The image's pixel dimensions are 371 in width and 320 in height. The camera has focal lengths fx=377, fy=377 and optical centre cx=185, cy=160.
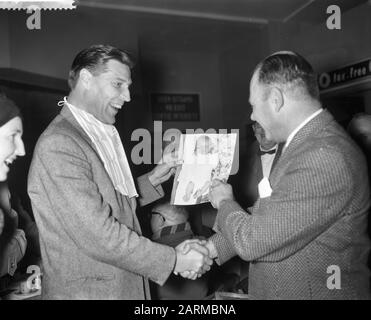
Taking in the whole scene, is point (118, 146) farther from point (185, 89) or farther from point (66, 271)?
point (185, 89)

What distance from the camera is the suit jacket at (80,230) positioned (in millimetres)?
1128

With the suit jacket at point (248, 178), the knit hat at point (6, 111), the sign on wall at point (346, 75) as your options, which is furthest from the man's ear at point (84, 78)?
the sign on wall at point (346, 75)

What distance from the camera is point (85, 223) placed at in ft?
3.72

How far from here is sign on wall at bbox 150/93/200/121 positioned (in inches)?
181

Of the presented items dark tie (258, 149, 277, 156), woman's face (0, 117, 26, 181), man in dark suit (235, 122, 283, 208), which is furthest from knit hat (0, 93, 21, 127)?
dark tie (258, 149, 277, 156)

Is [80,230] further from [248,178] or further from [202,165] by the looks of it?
[248,178]

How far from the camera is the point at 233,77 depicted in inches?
195

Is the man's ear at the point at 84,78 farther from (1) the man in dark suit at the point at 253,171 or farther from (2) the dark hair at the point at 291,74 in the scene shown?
(1) the man in dark suit at the point at 253,171

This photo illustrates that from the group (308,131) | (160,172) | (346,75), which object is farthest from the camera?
(346,75)

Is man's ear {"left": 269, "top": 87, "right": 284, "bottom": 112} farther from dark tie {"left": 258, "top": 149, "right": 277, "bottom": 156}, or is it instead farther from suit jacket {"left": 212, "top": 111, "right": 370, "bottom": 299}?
dark tie {"left": 258, "top": 149, "right": 277, "bottom": 156}

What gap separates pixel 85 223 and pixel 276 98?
0.68 metres

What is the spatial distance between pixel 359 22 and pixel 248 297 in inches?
104

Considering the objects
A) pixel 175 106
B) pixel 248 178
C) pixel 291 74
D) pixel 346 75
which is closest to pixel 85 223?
pixel 291 74

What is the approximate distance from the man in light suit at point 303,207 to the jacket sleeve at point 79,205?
0.32 meters
